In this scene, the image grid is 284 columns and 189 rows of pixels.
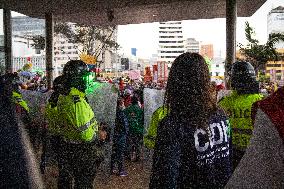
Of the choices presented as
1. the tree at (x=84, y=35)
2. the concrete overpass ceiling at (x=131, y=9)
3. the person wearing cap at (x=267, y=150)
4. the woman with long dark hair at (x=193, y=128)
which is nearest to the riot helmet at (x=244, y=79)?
the woman with long dark hair at (x=193, y=128)

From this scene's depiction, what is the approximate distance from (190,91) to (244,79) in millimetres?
1761

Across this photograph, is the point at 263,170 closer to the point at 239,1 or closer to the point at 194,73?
the point at 194,73

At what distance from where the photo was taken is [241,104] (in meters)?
3.72

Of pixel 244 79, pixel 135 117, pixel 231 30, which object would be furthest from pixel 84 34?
pixel 244 79

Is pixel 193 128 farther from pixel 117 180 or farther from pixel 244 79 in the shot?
pixel 117 180

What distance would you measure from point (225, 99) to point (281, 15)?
17786 centimetres

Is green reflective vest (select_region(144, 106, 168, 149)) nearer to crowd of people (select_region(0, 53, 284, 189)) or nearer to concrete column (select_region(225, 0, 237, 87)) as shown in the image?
crowd of people (select_region(0, 53, 284, 189))

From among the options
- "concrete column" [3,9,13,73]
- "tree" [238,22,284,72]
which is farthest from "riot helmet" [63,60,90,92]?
"tree" [238,22,284,72]

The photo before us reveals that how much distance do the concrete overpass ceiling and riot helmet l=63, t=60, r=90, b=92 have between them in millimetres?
9135

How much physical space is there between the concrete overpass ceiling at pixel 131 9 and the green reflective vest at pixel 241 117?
9659 millimetres

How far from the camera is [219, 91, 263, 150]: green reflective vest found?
368 cm

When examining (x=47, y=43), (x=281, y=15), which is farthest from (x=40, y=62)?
(x=47, y=43)

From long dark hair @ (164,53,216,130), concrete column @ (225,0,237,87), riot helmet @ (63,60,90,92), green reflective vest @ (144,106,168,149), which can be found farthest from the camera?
concrete column @ (225,0,237,87)

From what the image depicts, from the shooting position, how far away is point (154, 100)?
18.5ft
